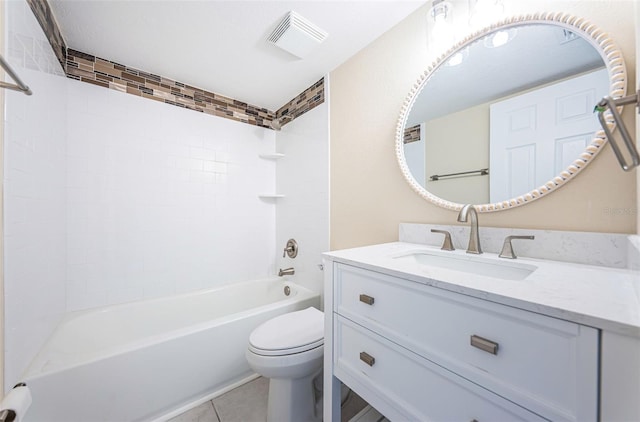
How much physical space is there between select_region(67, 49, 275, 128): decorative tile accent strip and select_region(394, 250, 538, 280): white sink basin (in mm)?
2067

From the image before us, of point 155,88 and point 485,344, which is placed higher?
point 155,88

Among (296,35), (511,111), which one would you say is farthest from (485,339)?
(296,35)

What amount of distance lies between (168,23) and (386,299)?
1836 millimetres

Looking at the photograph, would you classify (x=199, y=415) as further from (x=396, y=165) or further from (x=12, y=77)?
(x=396, y=165)

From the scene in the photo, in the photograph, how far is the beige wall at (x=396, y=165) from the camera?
2.41 ft

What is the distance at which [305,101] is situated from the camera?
2.07m

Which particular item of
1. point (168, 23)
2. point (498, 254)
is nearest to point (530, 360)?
point (498, 254)

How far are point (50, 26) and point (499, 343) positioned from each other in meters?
2.40

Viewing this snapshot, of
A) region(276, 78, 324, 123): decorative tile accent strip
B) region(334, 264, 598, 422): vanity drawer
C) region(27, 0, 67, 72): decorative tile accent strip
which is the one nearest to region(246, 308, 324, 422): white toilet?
region(334, 264, 598, 422): vanity drawer

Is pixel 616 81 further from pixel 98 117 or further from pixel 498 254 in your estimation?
pixel 98 117

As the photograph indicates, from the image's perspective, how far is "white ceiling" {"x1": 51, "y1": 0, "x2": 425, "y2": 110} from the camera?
1.22m

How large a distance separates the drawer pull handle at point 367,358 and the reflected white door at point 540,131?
0.80 meters

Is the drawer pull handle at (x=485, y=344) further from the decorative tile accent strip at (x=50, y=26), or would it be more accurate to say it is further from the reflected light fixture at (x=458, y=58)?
the decorative tile accent strip at (x=50, y=26)

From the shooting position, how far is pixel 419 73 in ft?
4.05
